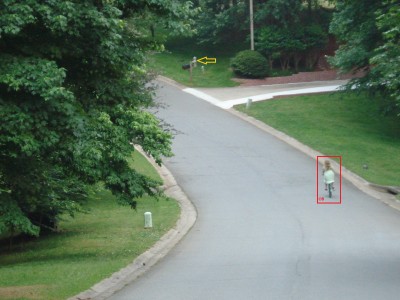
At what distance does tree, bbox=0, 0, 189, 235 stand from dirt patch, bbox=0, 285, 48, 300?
3.35ft

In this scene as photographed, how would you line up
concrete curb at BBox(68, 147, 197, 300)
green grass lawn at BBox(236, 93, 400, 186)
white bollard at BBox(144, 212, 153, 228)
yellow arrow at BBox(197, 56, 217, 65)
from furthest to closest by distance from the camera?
yellow arrow at BBox(197, 56, 217, 65) < green grass lawn at BBox(236, 93, 400, 186) < white bollard at BBox(144, 212, 153, 228) < concrete curb at BBox(68, 147, 197, 300)

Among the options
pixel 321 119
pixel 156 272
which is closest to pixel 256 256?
pixel 156 272

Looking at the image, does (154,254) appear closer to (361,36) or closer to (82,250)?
(82,250)

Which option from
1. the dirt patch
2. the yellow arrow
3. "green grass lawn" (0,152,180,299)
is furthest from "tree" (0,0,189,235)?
the yellow arrow

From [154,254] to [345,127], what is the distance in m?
23.3

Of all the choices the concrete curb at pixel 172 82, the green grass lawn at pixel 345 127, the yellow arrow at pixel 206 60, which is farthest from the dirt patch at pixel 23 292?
the yellow arrow at pixel 206 60

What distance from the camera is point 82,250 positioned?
19281 mm

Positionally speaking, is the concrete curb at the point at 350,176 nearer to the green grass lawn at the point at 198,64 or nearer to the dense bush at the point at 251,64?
the dense bush at the point at 251,64

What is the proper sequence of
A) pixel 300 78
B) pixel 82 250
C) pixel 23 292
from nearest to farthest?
1. pixel 23 292
2. pixel 82 250
3. pixel 300 78

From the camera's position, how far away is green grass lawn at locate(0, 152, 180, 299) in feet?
47.0

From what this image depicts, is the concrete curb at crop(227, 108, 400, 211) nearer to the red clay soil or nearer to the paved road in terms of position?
the paved road

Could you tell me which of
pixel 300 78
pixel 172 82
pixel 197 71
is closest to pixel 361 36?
pixel 300 78

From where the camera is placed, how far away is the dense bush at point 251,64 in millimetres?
50656

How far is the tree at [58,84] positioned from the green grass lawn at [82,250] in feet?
3.82
